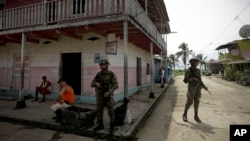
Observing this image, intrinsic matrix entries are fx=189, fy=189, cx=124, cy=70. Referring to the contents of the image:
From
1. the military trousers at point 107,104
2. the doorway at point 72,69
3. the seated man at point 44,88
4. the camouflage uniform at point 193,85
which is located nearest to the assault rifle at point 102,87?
the military trousers at point 107,104

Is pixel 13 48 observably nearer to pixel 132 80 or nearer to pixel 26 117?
pixel 26 117

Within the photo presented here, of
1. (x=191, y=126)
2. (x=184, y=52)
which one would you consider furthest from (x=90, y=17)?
(x=184, y=52)

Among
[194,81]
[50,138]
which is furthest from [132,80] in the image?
[50,138]

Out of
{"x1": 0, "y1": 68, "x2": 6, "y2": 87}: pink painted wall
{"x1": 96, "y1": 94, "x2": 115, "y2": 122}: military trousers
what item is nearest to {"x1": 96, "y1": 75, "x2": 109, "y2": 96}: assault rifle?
{"x1": 96, "y1": 94, "x2": 115, "y2": 122}: military trousers

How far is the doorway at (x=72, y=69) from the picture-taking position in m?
9.48

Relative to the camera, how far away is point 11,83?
1080cm

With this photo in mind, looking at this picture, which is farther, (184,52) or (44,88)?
(184,52)

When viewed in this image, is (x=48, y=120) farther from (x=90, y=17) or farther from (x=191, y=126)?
(x=191, y=126)

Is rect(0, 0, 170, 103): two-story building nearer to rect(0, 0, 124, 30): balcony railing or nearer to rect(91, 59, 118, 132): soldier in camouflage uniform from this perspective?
rect(0, 0, 124, 30): balcony railing

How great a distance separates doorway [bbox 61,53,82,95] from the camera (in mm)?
9484

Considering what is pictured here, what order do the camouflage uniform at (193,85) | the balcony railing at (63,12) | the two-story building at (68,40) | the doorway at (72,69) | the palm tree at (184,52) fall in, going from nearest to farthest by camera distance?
the camouflage uniform at (193,85)
the balcony railing at (63,12)
the two-story building at (68,40)
the doorway at (72,69)
the palm tree at (184,52)

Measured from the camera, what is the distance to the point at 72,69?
9742 millimetres

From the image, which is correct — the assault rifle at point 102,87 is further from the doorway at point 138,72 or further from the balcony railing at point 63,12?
the doorway at point 138,72

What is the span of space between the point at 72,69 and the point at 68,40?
5.00ft
